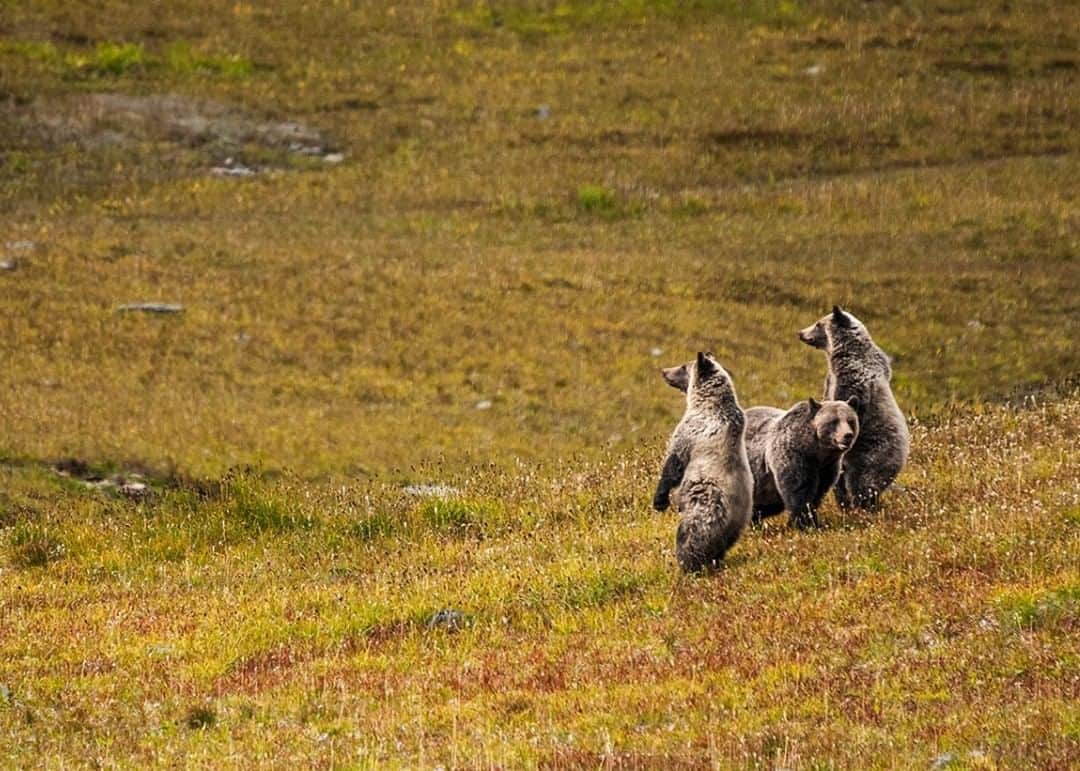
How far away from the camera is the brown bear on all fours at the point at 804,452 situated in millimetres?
17188

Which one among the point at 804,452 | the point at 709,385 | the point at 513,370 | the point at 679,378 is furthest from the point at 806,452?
the point at 513,370

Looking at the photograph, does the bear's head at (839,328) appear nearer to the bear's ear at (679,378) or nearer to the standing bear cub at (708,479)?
the bear's ear at (679,378)

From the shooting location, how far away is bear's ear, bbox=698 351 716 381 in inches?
670

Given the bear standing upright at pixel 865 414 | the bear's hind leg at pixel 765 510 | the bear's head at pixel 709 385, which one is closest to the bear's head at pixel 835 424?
the bear standing upright at pixel 865 414

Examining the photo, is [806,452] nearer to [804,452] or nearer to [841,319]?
[804,452]

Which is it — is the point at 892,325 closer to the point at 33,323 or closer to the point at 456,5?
the point at 33,323

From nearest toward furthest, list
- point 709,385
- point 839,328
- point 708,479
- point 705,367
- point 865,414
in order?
point 708,479 < point 709,385 < point 705,367 < point 865,414 < point 839,328

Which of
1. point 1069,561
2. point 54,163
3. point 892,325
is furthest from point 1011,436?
point 54,163

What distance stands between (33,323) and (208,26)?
87.2ft

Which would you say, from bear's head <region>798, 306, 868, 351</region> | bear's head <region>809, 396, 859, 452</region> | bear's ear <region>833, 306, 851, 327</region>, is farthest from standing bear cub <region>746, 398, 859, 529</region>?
bear's ear <region>833, 306, 851, 327</region>

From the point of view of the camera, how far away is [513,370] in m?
31.6

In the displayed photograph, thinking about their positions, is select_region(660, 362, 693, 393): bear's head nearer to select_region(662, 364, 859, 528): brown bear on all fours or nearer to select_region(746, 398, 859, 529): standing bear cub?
select_region(662, 364, 859, 528): brown bear on all fours

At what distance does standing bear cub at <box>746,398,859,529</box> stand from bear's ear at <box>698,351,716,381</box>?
1.17 m

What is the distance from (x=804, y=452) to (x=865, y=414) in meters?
1.43
